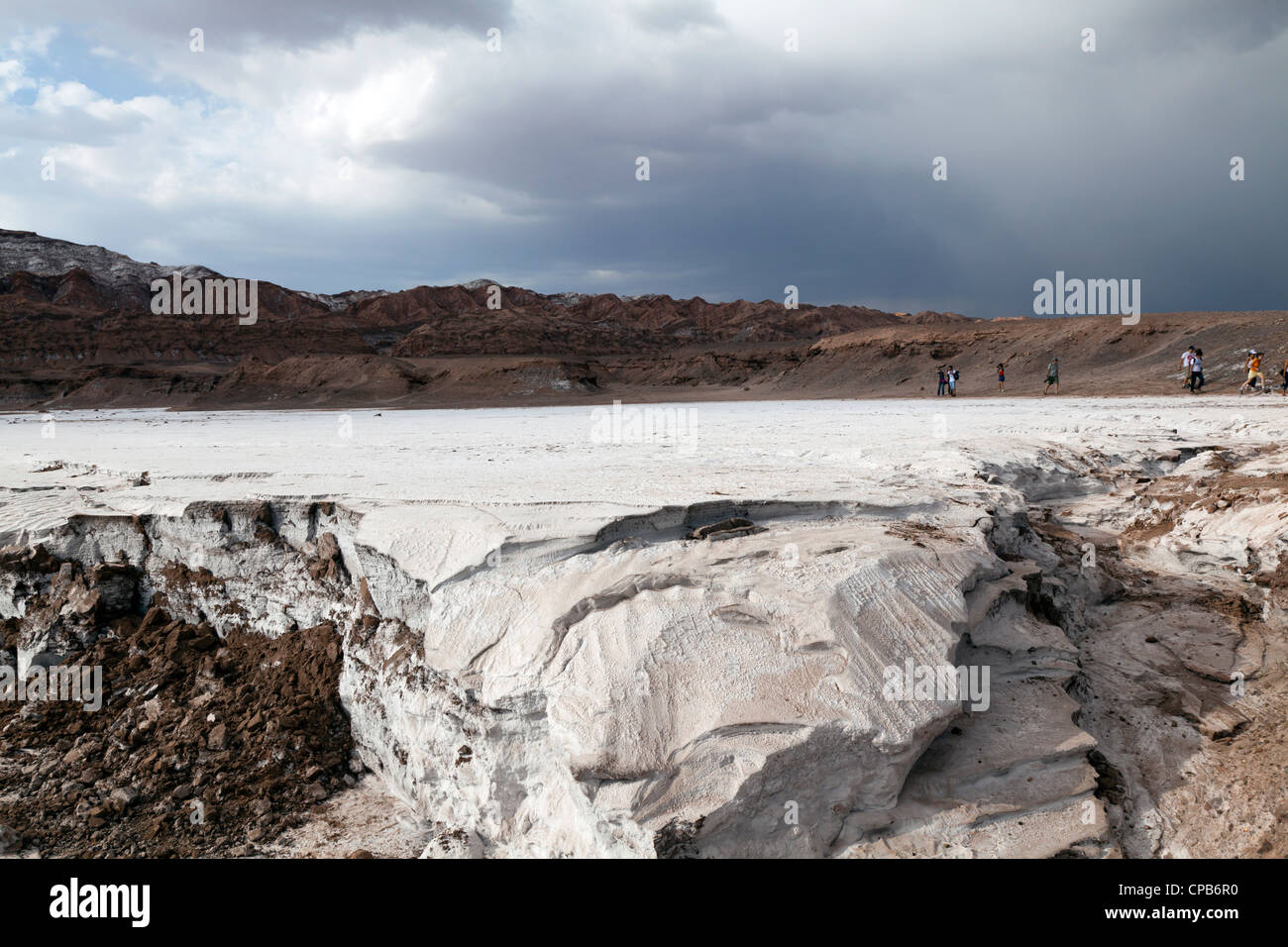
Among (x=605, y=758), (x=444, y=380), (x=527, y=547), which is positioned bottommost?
(x=605, y=758)

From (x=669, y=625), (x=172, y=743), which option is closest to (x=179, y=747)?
(x=172, y=743)

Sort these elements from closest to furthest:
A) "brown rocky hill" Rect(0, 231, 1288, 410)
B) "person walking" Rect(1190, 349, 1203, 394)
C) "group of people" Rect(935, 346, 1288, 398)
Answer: "group of people" Rect(935, 346, 1288, 398), "person walking" Rect(1190, 349, 1203, 394), "brown rocky hill" Rect(0, 231, 1288, 410)

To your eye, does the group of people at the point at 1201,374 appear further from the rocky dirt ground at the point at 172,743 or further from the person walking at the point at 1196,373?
the rocky dirt ground at the point at 172,743

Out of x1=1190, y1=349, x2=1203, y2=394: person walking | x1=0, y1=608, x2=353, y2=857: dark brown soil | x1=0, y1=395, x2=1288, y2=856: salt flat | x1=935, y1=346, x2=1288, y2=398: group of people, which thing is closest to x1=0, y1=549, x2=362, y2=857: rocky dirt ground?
x1=0, y1=608, x2=353, y2=857: dark brown soil

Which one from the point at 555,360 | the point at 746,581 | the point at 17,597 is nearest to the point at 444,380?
the point at 555,360

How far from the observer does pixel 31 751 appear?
407 cm

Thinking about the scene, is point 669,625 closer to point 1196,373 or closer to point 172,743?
point 172,743

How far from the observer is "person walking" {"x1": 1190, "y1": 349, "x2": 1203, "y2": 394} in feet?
63.5

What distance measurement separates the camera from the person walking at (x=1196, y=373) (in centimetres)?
1936

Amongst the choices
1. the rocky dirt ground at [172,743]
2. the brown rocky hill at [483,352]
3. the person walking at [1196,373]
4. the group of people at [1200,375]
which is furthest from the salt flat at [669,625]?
the brown rocky hill at [483,352]

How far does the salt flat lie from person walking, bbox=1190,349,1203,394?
16414 millimetres

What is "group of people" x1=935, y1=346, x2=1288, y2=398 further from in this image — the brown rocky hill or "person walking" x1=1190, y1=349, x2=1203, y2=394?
the brown rocky hill

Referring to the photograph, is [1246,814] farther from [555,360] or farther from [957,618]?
[555,360]
